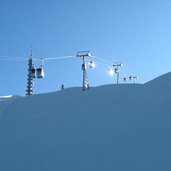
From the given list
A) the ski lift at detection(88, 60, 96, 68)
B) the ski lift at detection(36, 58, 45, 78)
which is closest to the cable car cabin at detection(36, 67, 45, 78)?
the ski lift at detection(36, 58, 45, 78)

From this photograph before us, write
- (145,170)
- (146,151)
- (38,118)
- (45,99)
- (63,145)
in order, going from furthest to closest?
1. (45,99)
2. (38,118)
3. (63,145)
4. (146,151)
5. (145,170)

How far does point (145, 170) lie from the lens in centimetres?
1210

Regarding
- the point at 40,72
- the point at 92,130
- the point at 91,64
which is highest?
the point at 91,64

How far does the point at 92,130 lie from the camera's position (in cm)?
1598

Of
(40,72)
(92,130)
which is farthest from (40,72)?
(92,130)

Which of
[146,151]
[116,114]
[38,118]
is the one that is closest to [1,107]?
[38,118]

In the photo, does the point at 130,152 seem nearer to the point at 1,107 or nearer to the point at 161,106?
the point at 161,106

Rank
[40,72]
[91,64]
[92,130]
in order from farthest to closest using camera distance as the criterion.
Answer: [40,72], [91,64], [92,130]

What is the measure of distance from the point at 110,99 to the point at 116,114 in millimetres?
2393

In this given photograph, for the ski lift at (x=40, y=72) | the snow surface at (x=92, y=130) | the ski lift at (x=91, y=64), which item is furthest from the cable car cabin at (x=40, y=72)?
the snow surface at (x=92, y=130)

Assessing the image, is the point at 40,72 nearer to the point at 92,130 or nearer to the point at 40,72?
the point at 40,72

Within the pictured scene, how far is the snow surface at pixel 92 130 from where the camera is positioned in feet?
43.8

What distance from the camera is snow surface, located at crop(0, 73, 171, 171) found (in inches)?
526

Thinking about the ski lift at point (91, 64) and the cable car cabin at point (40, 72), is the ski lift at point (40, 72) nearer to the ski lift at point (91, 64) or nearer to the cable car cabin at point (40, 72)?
the cable car cabin at point (40, 72)
